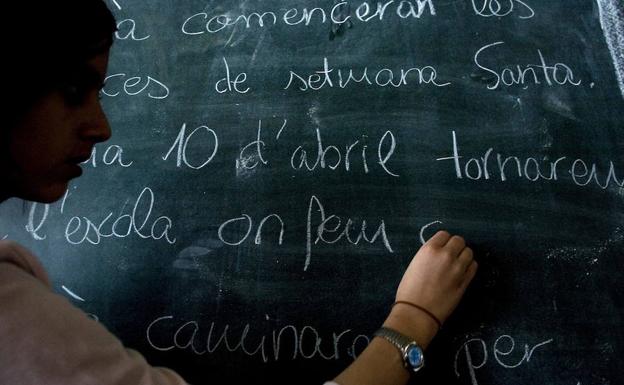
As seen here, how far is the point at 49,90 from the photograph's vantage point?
1.92 feet

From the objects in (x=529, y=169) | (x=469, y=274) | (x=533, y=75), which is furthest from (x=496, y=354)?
(x=533, y=75)

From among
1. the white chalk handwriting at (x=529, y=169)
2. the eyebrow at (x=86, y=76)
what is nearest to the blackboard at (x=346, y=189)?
the white chalk handwriting at (x=529, y=169)

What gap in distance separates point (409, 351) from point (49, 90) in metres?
0.62

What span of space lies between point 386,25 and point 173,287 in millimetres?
672

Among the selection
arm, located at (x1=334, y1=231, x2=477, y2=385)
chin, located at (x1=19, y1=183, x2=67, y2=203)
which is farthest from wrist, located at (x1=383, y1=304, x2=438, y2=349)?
chin, located at (x1=19, y1=183, x2=67, y2=203)

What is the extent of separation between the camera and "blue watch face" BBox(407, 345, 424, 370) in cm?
80

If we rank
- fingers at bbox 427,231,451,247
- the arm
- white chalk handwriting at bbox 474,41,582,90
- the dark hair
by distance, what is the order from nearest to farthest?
the dark hair
the arm
fingers at bbox 427,231,451,247
white chalk handwriting at bbox 474,41,582,90

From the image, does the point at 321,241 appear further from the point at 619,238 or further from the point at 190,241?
the point at 619,238

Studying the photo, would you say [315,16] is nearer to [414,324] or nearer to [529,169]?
[529,169]

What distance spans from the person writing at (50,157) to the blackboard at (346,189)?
0.24 m

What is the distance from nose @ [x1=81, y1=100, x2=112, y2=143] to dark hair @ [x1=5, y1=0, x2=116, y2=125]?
0.26 ft

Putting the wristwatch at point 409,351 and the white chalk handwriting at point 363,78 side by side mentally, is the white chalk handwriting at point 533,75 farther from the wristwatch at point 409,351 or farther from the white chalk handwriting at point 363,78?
the wristwatch at point 409,351

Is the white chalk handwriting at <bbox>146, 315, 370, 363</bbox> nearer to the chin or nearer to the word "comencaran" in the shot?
the chin

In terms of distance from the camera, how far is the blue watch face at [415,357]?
795 mm
